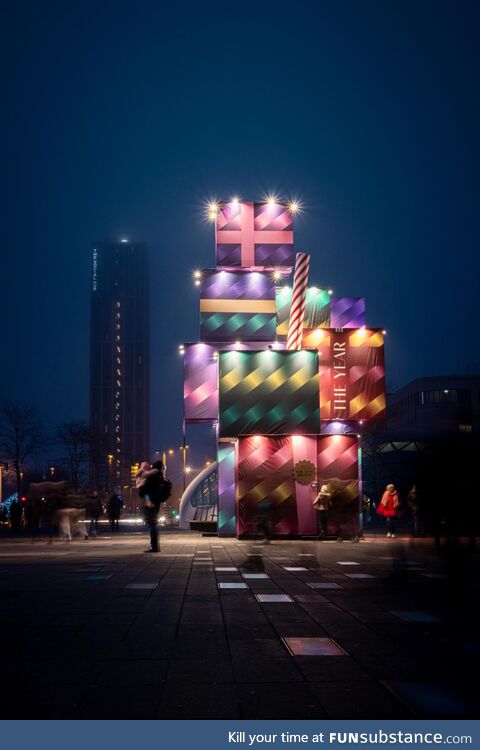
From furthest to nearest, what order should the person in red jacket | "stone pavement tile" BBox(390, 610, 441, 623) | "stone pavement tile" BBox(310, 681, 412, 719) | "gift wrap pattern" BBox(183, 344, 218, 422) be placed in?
"gift wrap pattern" BBox(183, 344, 218, 422)
the person in red jacket
"stone pavement tile" BBox(390, 610, 441, 623)
"stone pavement tile" BBox(310, 681, 412, 719)

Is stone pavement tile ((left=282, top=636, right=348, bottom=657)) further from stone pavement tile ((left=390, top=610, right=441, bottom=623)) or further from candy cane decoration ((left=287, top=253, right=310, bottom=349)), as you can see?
candy cane decoration ((left=287, top=253, right=310, bottom=349))

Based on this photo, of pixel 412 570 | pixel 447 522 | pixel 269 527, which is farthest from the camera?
pixel 269 527

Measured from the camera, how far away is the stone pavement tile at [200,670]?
515 cm

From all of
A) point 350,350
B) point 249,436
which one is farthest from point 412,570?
point 350,350

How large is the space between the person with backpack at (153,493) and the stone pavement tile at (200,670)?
13225 millimetres

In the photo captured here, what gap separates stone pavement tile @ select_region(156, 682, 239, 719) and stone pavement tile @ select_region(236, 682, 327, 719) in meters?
0.06

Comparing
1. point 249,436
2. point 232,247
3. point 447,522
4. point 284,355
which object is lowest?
point 447,522

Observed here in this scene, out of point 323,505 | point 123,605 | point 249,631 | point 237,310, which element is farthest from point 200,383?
point 249,631

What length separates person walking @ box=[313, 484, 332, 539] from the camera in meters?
27.8

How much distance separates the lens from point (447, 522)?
9445 millimetres

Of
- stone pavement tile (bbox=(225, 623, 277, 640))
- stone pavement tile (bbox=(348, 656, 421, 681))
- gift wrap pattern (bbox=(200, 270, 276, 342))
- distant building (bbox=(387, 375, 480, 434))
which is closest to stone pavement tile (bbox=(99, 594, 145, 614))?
stone pavement tile (bbox=(225, 623, 277, 640))

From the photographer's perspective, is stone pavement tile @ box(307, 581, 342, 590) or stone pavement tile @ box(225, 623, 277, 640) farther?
stone pavement tile @ box(307, 581, 342, 590)
